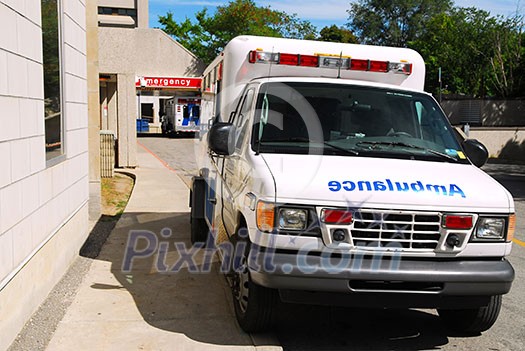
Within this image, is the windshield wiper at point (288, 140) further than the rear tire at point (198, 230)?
No

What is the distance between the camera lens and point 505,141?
26.4 metres

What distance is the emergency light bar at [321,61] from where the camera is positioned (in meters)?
6.32

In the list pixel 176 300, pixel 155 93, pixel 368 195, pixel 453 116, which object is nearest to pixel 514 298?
pixel 368 195

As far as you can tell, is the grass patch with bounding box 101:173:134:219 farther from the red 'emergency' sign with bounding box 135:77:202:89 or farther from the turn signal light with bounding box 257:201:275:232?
the red 'emergency' sign with bounding box 135:77:202:89

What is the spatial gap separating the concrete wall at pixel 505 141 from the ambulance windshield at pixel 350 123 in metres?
21.9

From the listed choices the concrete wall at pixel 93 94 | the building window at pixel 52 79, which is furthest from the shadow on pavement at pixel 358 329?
the concrete wall at pixel 93 94

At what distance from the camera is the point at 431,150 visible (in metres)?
5.39

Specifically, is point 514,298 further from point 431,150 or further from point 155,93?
point 155,93

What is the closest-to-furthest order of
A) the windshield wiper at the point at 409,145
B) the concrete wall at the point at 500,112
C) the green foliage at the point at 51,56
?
the windshield wiper at the point at 409,145 < the green foliage at the point at 51,56 < the concrete wall at the point at 500,112

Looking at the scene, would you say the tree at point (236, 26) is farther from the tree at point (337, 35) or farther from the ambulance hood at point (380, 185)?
the ambulance hood at point (380, 185)

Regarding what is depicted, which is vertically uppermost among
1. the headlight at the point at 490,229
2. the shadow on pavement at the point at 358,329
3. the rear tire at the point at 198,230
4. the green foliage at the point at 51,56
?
the green foliage at the point at 51,56

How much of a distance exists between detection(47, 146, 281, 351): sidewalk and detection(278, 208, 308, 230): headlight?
3.53 feet

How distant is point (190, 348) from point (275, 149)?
181 cm

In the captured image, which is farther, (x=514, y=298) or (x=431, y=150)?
(x=514, y=298)
